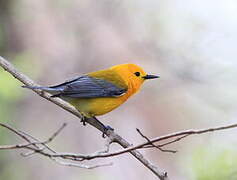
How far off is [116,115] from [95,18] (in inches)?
59.2

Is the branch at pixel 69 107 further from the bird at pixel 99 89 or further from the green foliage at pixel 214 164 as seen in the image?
the green foliage at pixel 214 164

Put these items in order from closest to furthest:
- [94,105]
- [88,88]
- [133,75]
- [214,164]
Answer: [214,164]
[94,105]
[88,88]
[133,75]

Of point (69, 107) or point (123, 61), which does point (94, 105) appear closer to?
point (69, 107)

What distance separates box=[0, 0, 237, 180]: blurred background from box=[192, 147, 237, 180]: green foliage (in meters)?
1.38

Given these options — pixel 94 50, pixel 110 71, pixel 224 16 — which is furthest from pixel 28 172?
pixel 224 16

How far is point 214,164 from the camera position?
Result: 384cm

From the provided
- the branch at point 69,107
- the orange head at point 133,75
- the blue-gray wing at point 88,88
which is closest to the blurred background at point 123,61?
the orange head at point 133,75

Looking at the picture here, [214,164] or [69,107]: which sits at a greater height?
[69,107]

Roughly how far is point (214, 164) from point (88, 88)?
1249 mm

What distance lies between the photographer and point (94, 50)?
7941mm

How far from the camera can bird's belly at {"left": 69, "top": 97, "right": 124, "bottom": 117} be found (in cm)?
409

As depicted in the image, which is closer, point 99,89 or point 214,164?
point 214,164

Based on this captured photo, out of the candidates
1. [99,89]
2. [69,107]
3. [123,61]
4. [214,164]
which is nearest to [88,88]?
[99,89]

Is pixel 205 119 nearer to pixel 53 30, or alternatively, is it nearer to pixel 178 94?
pixel 178 94
